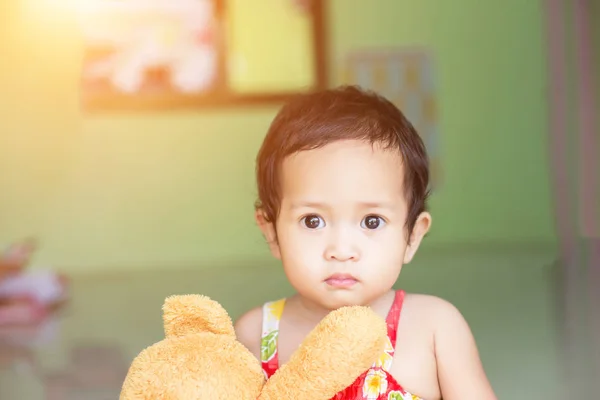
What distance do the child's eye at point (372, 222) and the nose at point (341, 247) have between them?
2 cm

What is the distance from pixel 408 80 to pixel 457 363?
2.89 meters

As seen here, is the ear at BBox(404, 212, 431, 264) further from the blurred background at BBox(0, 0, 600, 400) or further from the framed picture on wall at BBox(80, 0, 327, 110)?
the framed picture on wall at BBox(80, 0, 327, 110)

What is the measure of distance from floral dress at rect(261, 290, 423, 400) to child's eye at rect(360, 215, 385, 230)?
0.40ft

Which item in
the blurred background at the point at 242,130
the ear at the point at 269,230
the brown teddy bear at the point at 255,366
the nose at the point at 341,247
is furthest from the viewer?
the blurred background at the point at 242,130

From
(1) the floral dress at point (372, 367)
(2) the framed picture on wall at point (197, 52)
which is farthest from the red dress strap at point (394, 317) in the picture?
(2) the framed picture on wall at point (197, 52)

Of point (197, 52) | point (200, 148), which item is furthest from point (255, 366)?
point (197, 52)

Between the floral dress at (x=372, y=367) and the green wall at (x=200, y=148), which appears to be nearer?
the floral dress at (x=372, y=367)

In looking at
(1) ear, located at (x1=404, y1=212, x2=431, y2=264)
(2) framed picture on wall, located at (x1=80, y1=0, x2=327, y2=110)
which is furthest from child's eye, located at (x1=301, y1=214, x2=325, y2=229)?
(2) framed picture on wall, located at (x1=80, y1=0, x2=327, y2=110)

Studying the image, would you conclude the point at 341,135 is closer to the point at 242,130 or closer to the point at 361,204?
the point at 361,204

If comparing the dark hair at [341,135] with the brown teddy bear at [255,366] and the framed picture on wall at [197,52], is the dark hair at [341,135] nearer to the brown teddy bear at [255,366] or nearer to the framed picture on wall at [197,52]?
the brown teddy bear at [255,366]

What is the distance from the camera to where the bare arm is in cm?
97

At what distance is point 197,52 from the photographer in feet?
12.3

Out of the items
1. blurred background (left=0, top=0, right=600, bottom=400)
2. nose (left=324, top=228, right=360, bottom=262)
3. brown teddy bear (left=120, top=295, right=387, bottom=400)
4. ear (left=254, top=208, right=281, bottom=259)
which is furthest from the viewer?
blurred background (left=0, top=0, right=600, bottom=400)

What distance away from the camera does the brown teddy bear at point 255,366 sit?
2.28ft
